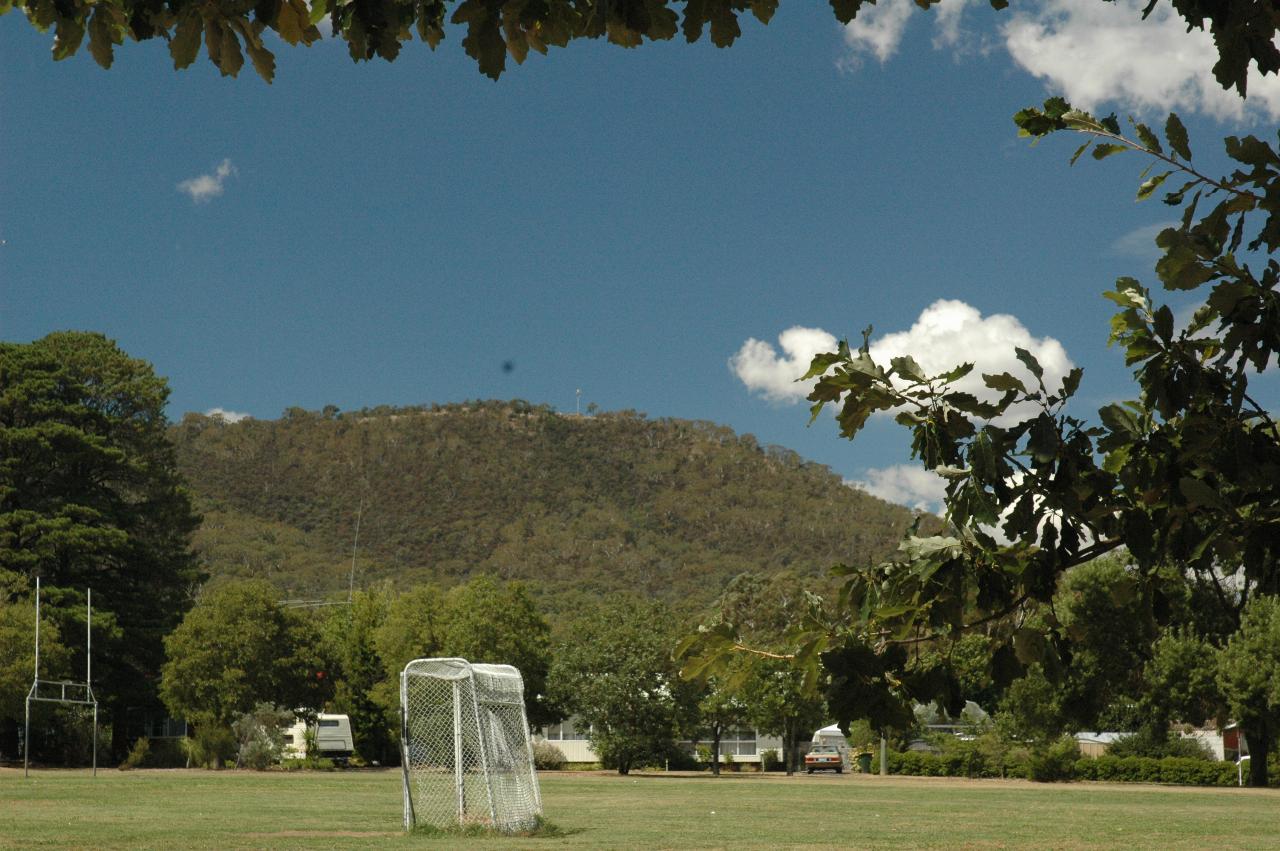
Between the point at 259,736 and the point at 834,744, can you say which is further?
the point at 834,744

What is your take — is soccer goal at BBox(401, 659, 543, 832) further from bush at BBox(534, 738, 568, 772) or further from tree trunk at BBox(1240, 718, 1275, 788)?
bush at BBox(534, 738, 568, 772)

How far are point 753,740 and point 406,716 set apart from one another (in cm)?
5157

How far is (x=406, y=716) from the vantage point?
19.7 meters

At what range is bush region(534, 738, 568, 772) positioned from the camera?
58.0m

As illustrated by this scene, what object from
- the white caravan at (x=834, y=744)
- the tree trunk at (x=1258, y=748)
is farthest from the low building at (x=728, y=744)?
the tree trunk at (x=1258, y=748)

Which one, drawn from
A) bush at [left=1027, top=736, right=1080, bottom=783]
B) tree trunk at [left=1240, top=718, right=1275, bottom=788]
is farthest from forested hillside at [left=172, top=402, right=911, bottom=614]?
tree trunk at [left=1240, top=718, right=1275, bottom=788]

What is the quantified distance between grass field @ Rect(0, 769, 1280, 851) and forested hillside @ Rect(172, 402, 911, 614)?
68.2m

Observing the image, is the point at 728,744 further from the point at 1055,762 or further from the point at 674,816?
the point at 674,816

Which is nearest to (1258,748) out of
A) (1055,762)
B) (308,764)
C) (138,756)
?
(1055,762)

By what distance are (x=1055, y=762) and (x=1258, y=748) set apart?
683 cm

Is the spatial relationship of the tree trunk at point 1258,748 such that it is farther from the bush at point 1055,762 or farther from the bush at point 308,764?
the bush at point 308,764

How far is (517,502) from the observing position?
135125 millimetres

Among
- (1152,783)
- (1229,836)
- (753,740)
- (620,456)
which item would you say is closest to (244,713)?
(753,740)

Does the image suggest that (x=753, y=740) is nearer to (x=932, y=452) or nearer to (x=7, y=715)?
(x=7, y=715)
